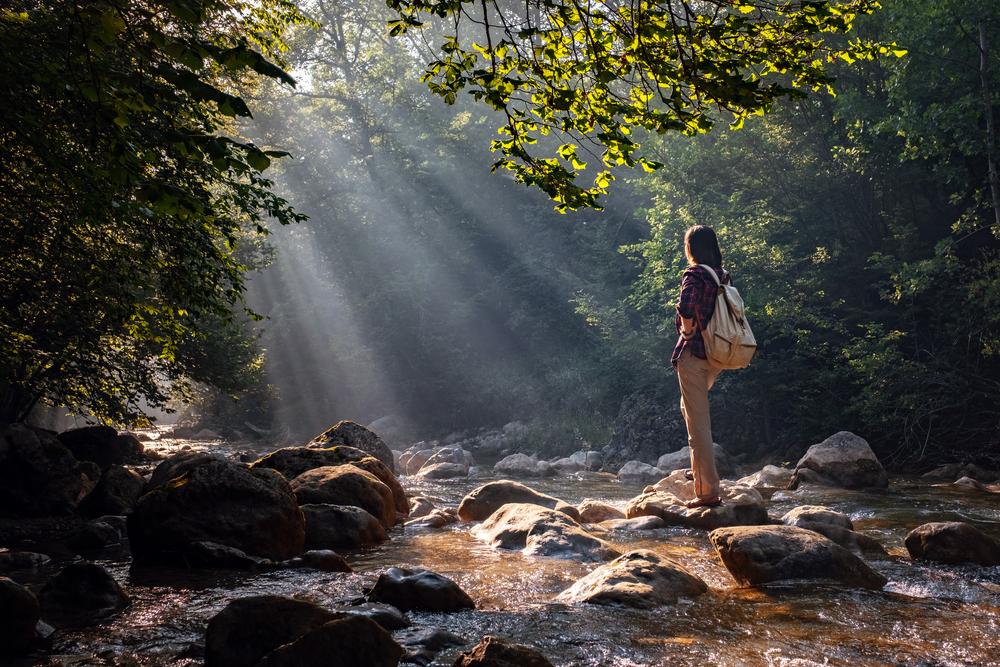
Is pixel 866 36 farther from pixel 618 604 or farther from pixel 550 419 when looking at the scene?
pixel 550 419

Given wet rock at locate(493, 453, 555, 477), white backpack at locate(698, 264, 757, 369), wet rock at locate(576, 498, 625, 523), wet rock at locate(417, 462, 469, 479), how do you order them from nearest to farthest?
white backpack at locate(698, 264, 757, 369) < wet rock at locate(576, 498, 625, 523) < wet rock at locate(417, 462, 469, 479) < wet rock at locate(493, 453, 555, 477)

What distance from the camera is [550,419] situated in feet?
76.7

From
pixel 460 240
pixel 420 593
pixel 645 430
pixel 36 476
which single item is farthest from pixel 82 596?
pixel 460 240

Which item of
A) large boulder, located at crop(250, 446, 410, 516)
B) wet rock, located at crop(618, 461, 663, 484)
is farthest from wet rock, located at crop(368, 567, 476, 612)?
wet rock, located at crop(618, 461, 663, 484)

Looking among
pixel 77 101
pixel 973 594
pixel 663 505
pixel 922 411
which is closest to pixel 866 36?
pixel 922 411

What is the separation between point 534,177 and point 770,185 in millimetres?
13866

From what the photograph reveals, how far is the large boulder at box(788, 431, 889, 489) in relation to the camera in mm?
10602

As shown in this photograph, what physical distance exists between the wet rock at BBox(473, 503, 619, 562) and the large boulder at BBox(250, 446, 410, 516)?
2.43m

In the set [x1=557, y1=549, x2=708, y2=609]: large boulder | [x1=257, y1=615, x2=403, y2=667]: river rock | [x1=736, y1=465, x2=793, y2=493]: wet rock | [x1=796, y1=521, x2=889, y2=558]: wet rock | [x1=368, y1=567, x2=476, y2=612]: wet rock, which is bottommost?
[x1=736, y1=465, x2=793, y2=493]: wet rock

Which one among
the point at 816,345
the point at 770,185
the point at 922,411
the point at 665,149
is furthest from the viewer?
the point at 665,149

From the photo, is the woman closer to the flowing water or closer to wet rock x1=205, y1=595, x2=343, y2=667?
the flowing water

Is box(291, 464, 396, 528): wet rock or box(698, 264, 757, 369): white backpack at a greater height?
box(698, 264, 757, 369): white backpack

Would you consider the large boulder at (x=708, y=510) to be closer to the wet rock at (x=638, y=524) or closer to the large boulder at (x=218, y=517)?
the wet rock at (x=638, y=524)

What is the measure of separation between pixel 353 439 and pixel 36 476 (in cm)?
447
